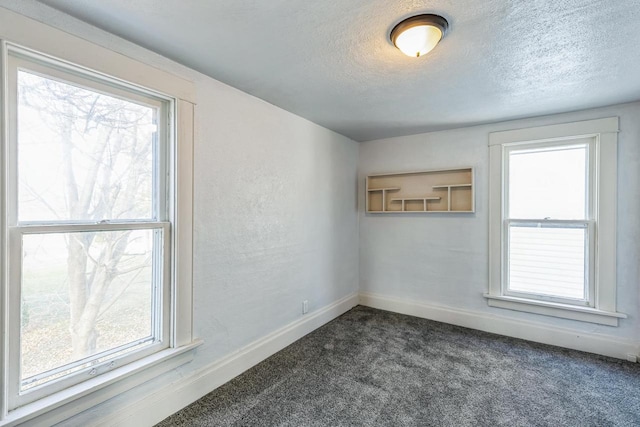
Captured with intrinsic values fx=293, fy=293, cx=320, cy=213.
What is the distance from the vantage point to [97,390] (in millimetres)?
1531

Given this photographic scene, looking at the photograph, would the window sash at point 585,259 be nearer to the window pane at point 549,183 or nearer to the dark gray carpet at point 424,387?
the window pane at point 549,183

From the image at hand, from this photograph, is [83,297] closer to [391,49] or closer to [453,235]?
[391,49]

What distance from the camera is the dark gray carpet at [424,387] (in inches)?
73.0

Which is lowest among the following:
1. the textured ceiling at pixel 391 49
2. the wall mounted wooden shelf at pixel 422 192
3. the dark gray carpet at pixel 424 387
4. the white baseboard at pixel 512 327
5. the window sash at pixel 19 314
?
the dark gray carpet at pixel 424 387

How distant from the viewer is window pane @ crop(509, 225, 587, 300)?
112 inches

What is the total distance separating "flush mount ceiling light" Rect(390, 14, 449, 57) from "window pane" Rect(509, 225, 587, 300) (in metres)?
2.43

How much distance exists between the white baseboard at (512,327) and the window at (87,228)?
8.46 ft

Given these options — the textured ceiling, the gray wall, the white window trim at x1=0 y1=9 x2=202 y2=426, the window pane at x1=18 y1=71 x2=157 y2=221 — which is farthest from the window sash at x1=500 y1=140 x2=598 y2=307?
the window pane at x1=18 y1=71 x2=157 y2=221

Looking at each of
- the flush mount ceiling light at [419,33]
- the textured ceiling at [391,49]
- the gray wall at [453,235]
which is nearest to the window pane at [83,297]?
the textured ceiling at [391,49]

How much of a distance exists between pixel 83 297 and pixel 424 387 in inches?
90.3

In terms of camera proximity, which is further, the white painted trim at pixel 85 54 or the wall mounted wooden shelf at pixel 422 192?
the wall mounted wooden shelf at pixel 422 192

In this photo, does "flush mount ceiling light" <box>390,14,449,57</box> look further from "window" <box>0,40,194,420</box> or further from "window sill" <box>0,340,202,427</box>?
"window sill" <box>0,340,202,427</box>

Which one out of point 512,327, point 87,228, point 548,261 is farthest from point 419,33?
point 512,327

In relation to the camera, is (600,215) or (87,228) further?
(600,215)
